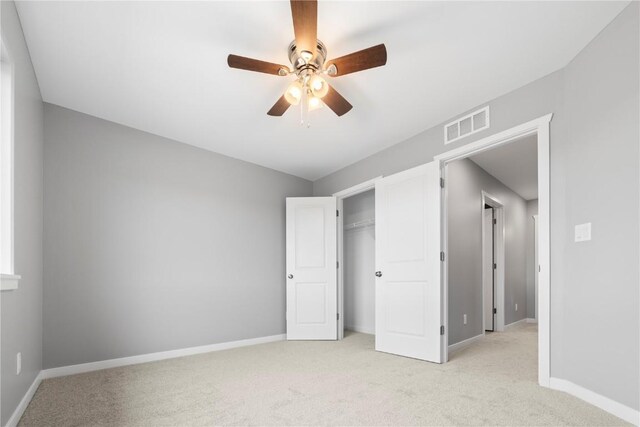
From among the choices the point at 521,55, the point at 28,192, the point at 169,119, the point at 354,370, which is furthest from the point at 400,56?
the point at 28,192

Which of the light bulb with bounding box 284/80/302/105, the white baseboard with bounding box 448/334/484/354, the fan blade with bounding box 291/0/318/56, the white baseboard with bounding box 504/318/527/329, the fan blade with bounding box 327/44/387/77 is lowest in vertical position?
the white baseboard with bounding box 504/318/527/329

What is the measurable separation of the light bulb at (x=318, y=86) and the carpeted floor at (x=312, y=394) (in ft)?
6.86

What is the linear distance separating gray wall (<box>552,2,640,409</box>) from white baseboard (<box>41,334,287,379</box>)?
132 inches

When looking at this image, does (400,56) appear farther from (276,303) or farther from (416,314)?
(276,303)

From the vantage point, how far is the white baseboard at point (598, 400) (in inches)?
83.7

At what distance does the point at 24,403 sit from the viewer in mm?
2480

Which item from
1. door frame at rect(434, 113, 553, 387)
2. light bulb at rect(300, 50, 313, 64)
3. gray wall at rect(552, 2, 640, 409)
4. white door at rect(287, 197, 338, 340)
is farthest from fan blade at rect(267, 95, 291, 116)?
white door at rect(287, 197, 338, 340)

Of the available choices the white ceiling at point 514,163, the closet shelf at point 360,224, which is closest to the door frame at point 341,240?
the closet shelf at point 360,224

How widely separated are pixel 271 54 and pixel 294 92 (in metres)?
0.32

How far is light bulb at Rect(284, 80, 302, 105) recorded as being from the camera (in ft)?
8.18

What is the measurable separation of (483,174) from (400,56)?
11.4 feet

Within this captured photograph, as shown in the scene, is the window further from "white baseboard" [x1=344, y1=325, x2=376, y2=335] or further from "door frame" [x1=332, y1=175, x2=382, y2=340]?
"white baseboard" [x1=344, y1=325, x2=376, y2=335]

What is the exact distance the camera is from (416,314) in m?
3.80

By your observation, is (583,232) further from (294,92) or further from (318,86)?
(294,92)
